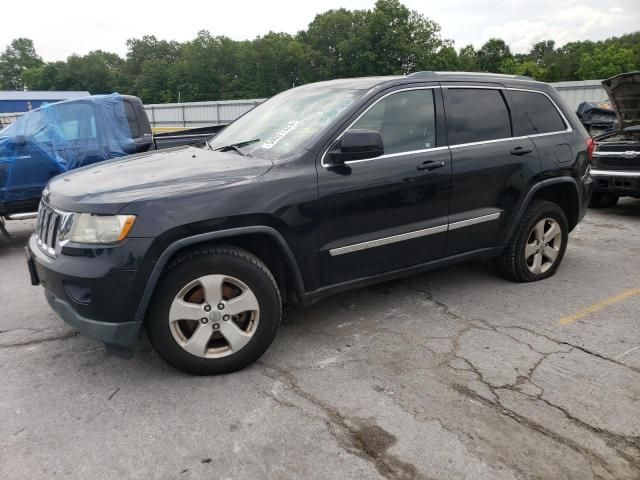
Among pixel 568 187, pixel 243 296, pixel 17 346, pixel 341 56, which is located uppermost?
pixel 341 56

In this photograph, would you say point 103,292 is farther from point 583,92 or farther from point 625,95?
point 583,92

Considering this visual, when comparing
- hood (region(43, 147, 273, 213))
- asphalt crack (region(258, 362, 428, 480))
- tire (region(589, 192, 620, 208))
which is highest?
hood (region(43, 147, 273, 213))

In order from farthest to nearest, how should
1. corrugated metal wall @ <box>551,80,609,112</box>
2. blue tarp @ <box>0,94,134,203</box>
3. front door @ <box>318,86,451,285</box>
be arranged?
corrugated metal wall @ <box>551,80,609,112</box> < blue tarp @ <box>0,94,134,203</box> < front door @ <box>318,86,451,285</box>

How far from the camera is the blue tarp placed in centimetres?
636

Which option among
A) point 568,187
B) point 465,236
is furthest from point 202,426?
point 568,187

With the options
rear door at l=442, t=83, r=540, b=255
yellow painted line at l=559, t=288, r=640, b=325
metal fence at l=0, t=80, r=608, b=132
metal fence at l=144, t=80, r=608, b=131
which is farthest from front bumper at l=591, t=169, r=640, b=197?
metal fence at l=144, t=80, r=608, b=131

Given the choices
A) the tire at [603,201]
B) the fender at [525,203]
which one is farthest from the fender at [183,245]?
the tire at [603,201]

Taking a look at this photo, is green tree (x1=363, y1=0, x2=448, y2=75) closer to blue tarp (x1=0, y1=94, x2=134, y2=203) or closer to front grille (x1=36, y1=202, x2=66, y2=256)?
blue tarp (x1=0, y1=94, x2=134, y2=203)

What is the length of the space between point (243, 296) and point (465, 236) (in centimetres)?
194

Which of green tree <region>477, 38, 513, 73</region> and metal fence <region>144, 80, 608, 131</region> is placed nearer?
metal fence <region>144, 80, 608, 131</region>

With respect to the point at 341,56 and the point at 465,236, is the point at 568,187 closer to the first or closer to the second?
the point at 465,236

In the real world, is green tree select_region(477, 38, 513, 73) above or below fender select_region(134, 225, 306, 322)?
above

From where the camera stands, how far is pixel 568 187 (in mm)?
4715

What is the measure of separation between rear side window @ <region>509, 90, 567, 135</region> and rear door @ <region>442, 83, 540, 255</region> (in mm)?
115
